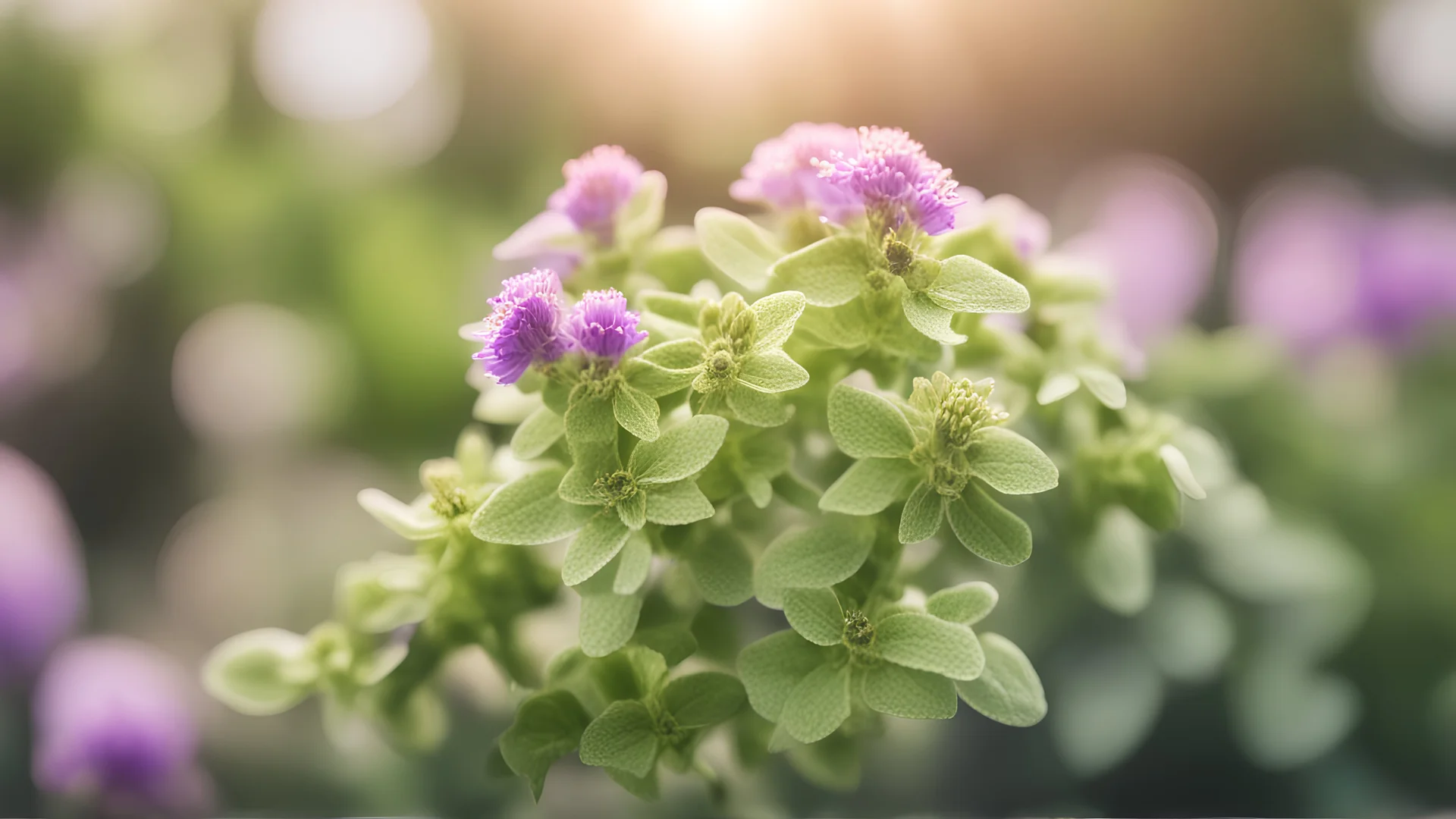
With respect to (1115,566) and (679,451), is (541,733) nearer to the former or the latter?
(679,451)

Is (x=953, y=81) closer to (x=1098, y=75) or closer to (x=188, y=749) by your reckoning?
(x=1098, y=75)

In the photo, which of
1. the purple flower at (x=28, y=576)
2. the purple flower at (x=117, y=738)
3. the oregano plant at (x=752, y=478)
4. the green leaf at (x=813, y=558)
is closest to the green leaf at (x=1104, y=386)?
the oregano plant at (x=752, y=478)

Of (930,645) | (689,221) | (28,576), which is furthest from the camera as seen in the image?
(689,221)

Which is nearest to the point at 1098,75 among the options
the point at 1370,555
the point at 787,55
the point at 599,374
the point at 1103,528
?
the point at 787,55

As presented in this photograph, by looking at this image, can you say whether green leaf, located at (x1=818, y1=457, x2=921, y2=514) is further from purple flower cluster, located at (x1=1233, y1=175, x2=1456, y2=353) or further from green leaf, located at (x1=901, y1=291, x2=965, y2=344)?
purple flower cluster, located at (x1=1233, y1=175, x2=1456, y2=353)

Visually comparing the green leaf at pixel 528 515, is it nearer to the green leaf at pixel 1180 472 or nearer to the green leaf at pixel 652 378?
the green leaf at pixel 652 378

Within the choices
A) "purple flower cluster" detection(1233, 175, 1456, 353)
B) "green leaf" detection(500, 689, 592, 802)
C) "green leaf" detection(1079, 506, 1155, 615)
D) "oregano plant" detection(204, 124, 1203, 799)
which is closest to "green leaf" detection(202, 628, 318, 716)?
"oregano plant" detection(204, 124, 1203, 799)

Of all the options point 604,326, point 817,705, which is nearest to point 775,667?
point 817,705
